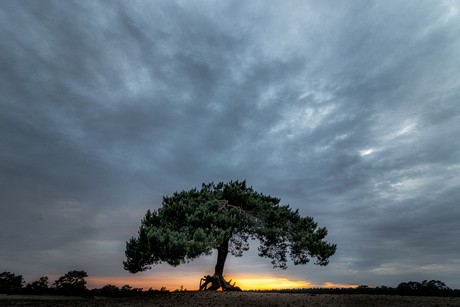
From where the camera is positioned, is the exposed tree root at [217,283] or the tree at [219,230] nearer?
the tree at [219,230]

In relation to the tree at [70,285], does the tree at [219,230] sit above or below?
above

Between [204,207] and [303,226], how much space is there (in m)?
8.55

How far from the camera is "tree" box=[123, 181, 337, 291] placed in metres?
14.0

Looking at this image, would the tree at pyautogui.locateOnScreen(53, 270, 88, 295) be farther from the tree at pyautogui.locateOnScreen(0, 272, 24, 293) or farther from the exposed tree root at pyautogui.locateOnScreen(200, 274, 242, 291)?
the exposed tree root at pyautogui.locateOnScreen(200, 274, 242, 291)

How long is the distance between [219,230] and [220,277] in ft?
19.6

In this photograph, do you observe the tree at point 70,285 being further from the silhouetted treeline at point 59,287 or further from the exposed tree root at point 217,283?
the exposed tree root at point 217,283

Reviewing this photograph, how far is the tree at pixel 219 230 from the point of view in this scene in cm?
1400

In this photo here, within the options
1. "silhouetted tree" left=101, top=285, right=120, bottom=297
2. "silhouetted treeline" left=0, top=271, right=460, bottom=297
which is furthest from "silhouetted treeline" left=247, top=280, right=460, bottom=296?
"silhouetted tree" left=101, top=285, right=120, bottom=297

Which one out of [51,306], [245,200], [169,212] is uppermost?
[245,200]

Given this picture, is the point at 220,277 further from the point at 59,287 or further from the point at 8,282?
the point at 8,282

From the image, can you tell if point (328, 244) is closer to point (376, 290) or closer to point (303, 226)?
point (303, 226)

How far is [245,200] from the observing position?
2050cm

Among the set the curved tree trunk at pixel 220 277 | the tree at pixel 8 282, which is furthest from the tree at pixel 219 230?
the tree at pixel 8 282

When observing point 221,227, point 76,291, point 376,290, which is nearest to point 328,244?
point 376,290
